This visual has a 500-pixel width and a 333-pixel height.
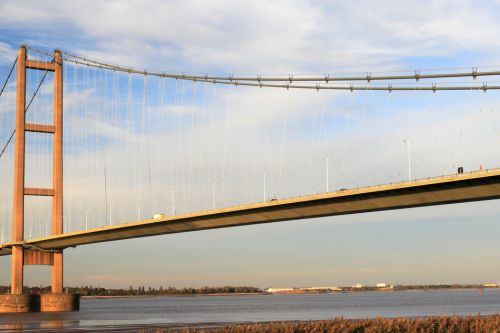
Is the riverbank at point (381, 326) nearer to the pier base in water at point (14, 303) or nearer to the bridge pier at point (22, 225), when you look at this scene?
the bridge pier at point (22, 225)

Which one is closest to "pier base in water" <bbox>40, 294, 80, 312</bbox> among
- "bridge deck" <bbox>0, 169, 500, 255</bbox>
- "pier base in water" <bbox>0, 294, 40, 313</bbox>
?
"pier base in water" <bbox>0, 294, 40, 313</bbox>

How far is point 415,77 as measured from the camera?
54.4 metres

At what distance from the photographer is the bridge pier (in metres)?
83.0

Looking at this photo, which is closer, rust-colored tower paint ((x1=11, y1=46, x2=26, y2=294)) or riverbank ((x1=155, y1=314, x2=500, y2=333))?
riverbank ((x1=155, y1=314, x2=500, y2=333))

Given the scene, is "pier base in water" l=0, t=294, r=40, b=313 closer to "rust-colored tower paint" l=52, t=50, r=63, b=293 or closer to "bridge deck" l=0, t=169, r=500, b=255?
"rust-colored tower paint" l=52, t=50, r=63, b=293

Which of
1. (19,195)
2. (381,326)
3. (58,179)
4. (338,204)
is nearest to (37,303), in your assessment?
(19,195)

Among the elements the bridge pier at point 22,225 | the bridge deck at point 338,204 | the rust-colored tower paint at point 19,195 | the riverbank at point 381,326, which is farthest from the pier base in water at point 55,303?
the riverbank at point 381,326

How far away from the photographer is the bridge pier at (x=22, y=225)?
272 ft

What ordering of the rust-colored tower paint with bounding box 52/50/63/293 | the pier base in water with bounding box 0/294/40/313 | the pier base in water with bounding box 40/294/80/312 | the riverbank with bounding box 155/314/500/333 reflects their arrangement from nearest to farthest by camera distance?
the riverbank with bounding box 155/314/500/333
the pier base in water with bounding box 0/294/40/313
the rust-colored tower paint with bounding box 52/50/63/293
the pier base in water with bounding box 40/294/80/312

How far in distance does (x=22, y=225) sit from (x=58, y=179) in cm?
573

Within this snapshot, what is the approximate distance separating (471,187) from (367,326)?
1242 centimetres

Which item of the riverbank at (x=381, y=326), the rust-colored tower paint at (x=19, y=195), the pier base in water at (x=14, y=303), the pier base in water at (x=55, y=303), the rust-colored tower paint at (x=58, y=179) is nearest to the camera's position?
the riverbank at (x=381, y=326)

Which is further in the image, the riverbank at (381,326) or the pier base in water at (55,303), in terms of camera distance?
the pier base in water at (55,303)

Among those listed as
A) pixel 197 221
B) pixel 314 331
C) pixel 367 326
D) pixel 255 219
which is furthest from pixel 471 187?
pixel 197 221
